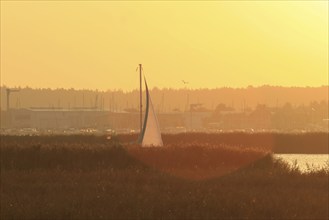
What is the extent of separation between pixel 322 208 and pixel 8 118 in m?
167

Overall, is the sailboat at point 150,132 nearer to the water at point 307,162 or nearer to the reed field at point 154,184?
the water at point 307,162

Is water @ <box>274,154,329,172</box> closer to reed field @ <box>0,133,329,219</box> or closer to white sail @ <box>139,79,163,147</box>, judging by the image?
reed field @ <box>0,133,329,219</box>

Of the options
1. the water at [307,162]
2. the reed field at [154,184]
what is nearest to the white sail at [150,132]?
the water at [307,162]

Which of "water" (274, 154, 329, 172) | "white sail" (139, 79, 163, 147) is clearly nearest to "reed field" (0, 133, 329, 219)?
"water" (274, 154, 329, 172)

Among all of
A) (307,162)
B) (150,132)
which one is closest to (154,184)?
(150,132)

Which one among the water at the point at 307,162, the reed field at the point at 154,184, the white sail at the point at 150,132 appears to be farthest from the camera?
the white sail at the point at 150,132

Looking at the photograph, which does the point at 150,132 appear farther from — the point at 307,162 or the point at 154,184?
the point at 154,184

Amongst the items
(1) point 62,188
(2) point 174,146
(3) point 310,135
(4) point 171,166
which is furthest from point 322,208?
(3) point 310,135

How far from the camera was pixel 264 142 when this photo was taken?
85500mm

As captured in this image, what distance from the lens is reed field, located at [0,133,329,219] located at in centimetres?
2352

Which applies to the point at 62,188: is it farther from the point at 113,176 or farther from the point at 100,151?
the point at 100,151

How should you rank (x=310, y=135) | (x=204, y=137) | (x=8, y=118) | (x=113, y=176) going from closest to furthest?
(x=113, y=176)
(x=204, y=137)
(x=310, y=135)
(x=8, y=118)

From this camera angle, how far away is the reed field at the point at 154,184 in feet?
77.2

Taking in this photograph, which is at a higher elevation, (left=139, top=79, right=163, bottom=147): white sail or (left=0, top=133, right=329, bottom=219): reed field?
(left=139, top=79, right=163, bottom=147): white sail
